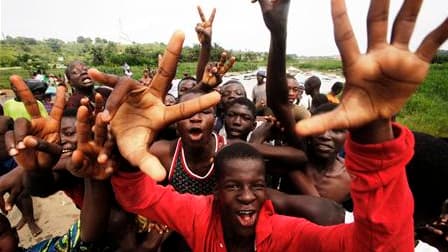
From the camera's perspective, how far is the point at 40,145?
60.4 inches

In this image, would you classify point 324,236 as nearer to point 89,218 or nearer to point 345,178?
point 89,218

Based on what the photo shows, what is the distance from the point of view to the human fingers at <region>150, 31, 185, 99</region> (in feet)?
4.75

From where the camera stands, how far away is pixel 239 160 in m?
1.72

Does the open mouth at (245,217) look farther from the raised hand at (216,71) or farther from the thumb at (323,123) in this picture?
the raised hand at (216,71)

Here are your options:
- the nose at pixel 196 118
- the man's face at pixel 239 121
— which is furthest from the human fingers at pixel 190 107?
the man's face at pixel 239 121

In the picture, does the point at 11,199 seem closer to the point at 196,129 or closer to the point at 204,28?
the point at 196,129

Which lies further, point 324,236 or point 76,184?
point 76,184

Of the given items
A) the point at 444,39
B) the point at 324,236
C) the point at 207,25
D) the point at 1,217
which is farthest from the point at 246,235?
the point at 207,25

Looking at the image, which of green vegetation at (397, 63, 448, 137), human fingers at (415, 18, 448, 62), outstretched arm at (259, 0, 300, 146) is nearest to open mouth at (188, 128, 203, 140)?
outstretched arm at (259, 0, 300, 146)

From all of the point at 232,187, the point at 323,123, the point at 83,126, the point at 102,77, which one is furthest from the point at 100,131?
the point at 323,123

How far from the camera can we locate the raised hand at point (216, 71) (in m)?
3.18

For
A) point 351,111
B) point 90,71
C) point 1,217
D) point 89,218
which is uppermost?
point 90,71

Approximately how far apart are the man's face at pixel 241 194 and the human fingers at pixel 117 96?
0.62 m

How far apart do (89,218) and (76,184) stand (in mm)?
361
